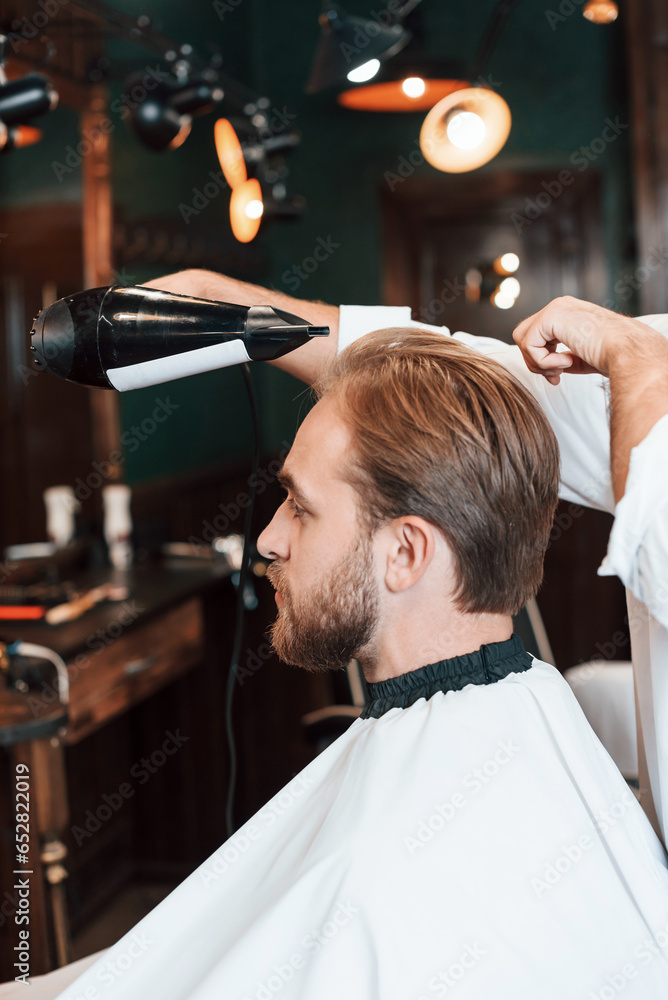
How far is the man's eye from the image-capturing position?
1146mm

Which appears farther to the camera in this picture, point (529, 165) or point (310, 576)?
point (529, 165)

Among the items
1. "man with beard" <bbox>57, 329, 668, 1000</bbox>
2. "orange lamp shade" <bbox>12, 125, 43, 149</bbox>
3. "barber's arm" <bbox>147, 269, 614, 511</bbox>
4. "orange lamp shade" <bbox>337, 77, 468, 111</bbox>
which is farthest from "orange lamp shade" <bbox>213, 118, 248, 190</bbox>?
"man with beard" <bbox>57, 329, 668, 1000</bbox>

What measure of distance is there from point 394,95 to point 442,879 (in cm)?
378

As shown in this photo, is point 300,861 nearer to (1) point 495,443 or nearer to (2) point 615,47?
(1) point 495,443

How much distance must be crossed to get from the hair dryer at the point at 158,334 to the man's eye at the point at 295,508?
183 mm

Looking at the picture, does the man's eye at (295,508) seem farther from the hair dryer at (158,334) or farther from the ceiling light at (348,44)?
the ceiling light at (348,44)

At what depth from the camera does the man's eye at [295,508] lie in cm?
115

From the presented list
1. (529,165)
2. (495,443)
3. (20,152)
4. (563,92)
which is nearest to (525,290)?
(529,165)

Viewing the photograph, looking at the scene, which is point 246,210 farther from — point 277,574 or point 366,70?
point 277,574

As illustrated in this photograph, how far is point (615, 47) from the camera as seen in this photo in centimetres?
467

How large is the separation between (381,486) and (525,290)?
4.18 metres

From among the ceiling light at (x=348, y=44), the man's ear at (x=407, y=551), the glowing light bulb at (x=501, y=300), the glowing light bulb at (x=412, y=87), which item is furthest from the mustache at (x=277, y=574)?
the glowing light bulb at (x=501, y=300)

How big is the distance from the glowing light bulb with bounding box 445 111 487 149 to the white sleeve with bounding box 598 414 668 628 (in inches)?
94.0

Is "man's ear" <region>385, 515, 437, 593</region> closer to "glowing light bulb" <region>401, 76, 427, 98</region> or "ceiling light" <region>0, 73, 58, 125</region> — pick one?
"ceiling light" <region>0, 73, 58, 125</region>
